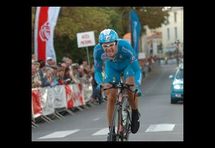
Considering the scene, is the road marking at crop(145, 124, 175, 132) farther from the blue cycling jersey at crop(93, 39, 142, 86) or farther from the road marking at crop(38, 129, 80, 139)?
the blue cycling jersey at crop(93, 39, 142, 86)

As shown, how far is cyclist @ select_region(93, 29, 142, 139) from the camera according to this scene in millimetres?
9109

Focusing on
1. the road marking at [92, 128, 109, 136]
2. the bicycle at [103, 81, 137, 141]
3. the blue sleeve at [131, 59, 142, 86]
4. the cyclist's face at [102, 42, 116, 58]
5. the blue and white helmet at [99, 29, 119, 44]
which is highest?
the blue and white helmet at [99, 29, 119, 44]

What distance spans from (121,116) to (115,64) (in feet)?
2.82

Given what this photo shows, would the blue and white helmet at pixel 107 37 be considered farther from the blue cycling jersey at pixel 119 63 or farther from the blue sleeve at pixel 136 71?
the blue sleeve at pixel 136 71

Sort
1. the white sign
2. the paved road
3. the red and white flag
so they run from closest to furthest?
the paved road < the red and white flag < the white sign

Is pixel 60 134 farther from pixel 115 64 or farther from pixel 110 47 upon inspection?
pixel 110 47

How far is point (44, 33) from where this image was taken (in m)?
23.9

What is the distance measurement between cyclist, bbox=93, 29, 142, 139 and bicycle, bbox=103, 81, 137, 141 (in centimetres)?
8

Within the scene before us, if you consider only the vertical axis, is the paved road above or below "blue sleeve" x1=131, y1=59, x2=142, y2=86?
below

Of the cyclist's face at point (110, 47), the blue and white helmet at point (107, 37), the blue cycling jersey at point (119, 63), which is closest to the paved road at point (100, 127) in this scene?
the blue cycling jersey at point (119, 63)

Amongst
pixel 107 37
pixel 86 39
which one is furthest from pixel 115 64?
pixel 86 39

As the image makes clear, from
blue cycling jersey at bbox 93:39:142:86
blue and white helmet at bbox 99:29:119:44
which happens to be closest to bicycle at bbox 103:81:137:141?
blue cycling jersey at bbox 93:39:142:86
